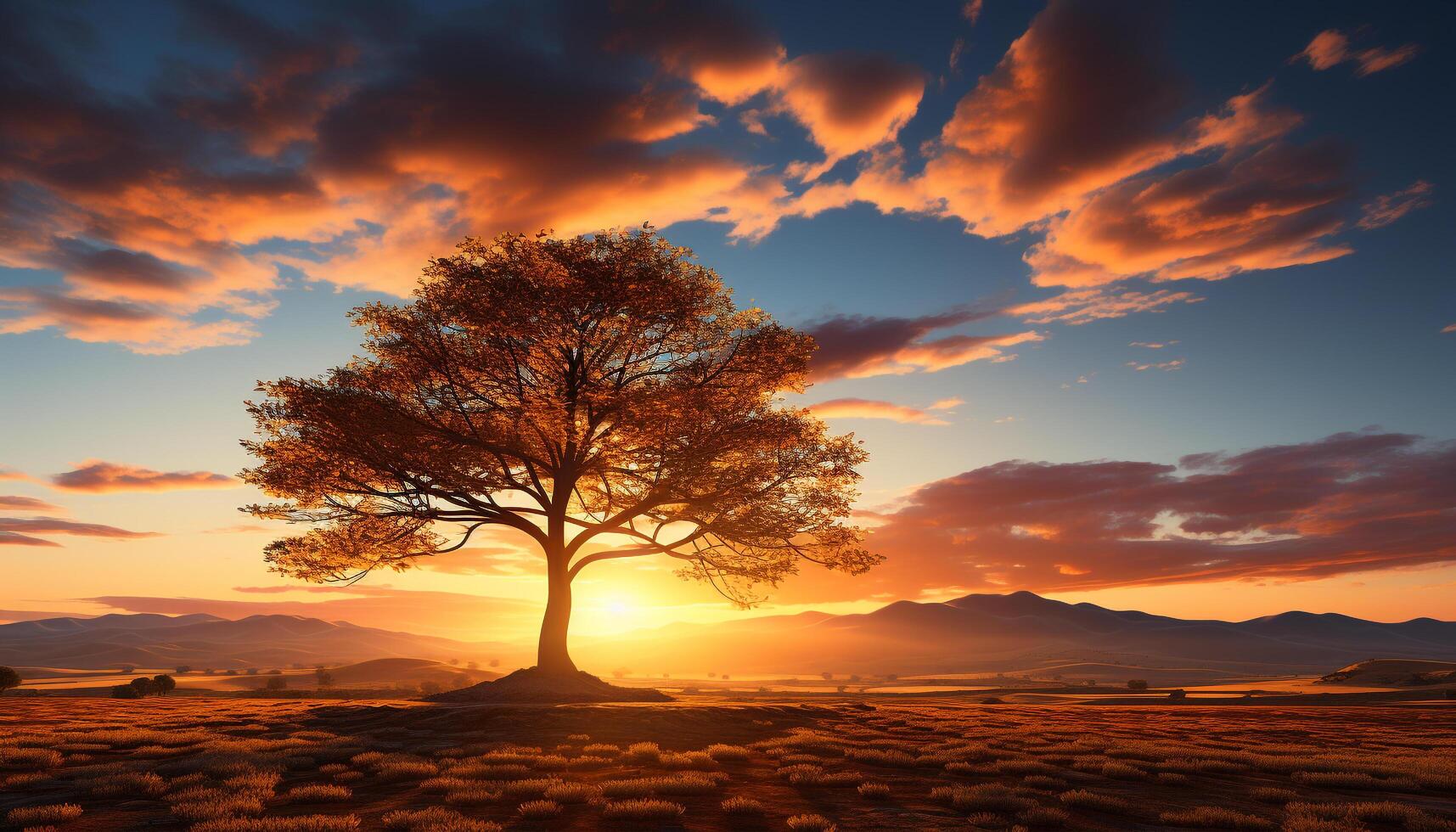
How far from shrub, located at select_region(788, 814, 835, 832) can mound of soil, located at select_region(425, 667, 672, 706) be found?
17.2 meters

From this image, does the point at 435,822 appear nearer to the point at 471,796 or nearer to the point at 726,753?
the point at 471,796

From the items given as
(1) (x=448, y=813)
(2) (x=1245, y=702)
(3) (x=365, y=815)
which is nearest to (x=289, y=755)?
(3) (x=365, y=815)

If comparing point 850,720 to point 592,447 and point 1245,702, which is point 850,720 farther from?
point 1245,702

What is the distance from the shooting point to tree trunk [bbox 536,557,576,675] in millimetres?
30109

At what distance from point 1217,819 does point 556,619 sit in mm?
24480

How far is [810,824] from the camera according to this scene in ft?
32.0

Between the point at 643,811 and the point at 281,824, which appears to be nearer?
the point at 281,824

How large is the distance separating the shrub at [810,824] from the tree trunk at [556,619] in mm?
21555

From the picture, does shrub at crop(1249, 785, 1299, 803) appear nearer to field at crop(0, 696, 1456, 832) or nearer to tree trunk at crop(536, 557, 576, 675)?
field at crop(0, 696, 1456, 832)

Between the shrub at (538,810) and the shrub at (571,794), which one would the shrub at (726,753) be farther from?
the shrub at (538,810)

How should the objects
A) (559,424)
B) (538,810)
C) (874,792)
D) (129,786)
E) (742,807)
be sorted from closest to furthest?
(538,810) < (742,807) < (129,786) < (874,792) < (559,424)

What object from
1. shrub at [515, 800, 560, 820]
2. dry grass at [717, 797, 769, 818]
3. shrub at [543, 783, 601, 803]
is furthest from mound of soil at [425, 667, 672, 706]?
dry grass at [717, 797, 769, 818]

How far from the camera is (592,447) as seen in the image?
98.8 ft

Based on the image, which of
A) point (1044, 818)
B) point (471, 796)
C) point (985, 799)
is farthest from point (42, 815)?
point (1044, 818)
